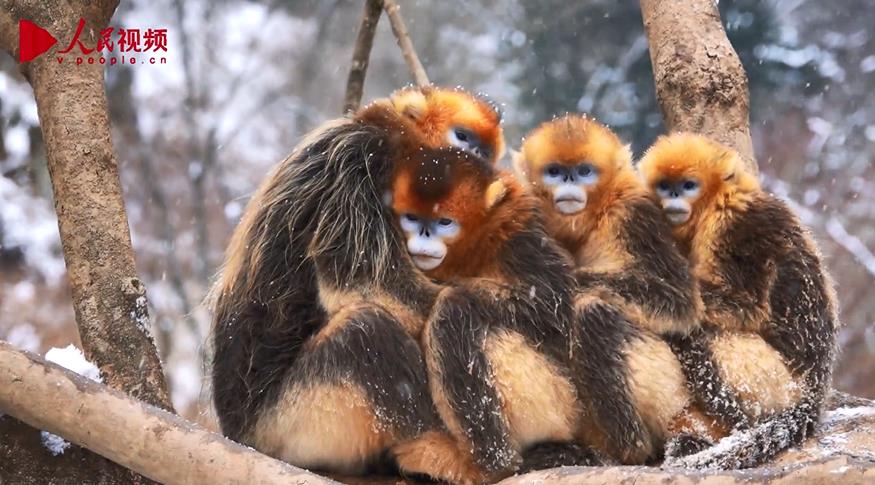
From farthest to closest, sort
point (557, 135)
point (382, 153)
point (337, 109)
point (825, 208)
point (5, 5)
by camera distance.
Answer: point (337, 109) < point (825, 208) < point (5, 5) < point (557, 135) < point (382, 153)

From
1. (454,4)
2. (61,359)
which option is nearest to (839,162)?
(454,4)

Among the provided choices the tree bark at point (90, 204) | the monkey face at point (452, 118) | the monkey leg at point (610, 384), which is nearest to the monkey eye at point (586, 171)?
the monkey face at point (452, 118)

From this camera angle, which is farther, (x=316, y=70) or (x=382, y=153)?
(x=316, y=70)

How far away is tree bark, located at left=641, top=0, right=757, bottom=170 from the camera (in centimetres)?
392

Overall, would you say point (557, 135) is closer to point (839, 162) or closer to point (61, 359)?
point (61, 359)

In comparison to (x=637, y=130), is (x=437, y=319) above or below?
below

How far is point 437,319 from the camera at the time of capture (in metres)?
2.58

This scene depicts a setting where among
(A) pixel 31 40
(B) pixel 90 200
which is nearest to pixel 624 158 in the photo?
(B) pixel 90 200

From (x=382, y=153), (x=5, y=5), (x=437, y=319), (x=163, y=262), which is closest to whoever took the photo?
(x=437, y=319)

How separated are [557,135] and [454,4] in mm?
6673

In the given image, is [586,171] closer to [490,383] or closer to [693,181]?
Answer: [693,181]

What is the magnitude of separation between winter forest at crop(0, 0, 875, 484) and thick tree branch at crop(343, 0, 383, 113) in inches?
114

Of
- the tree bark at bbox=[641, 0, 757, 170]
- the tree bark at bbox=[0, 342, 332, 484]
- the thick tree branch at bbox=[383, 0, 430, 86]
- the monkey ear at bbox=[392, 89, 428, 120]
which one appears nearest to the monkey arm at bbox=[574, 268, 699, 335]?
the monkey ear at bbox=[392, 89, 428, 120]

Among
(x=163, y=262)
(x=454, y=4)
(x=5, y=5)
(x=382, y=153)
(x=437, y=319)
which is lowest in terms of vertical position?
(x=163, y=262)
